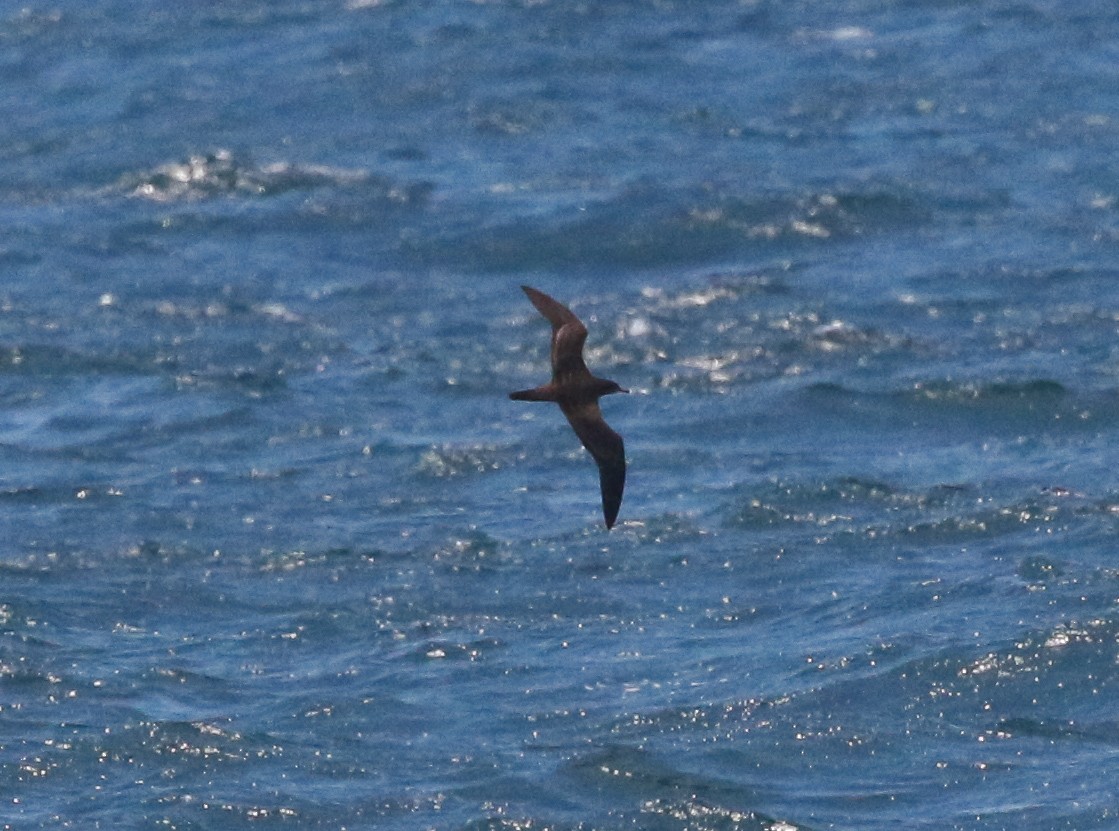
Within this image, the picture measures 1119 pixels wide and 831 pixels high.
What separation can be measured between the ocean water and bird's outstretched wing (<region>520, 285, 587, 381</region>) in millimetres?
3235

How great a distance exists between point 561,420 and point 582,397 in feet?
24.9

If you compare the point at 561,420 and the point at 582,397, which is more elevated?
the point at 582,397

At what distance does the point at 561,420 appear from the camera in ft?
66.8

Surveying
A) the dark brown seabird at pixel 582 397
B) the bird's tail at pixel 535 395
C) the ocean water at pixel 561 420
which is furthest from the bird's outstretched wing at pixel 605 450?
the ocean water at pixel 561 420

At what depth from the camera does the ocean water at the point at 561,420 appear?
15.5 metres

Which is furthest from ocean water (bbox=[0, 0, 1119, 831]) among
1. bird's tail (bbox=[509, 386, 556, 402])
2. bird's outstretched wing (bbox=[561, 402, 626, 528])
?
bird's tail (bbox=[509, 386, 556, 402])

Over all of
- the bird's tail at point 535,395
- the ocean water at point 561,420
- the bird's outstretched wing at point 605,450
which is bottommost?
the ocean water at point 561,420

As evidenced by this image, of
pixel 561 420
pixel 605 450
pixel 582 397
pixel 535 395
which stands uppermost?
pixel 535 395

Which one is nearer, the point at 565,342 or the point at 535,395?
the point at 535,395

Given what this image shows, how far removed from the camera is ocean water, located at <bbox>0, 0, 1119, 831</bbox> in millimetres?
15469

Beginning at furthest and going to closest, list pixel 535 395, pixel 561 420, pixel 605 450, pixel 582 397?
1. pixel 561 420
2. pixel 582 397
3. pixel 605 450
4. pixel 535 395

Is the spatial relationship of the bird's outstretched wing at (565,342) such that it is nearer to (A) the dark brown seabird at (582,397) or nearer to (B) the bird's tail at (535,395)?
(A) the dark brown seabird at (582,397)

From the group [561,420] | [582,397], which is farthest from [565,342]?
[561,420]

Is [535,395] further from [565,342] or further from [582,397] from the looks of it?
[565,342]
